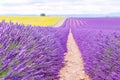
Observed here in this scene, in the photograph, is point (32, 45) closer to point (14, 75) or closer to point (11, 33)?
point (11, 33)

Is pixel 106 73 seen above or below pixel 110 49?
below

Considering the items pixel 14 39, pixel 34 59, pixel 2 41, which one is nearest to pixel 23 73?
pixel 2 41

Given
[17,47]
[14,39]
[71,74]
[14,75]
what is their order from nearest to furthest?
[14,75]
[17,47]
[14,39]
[71,74]

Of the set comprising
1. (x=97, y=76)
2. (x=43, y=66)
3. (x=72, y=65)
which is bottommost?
(x=72, y=65)

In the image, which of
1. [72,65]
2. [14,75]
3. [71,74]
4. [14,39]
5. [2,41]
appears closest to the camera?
[14,75]

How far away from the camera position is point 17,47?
3928mm

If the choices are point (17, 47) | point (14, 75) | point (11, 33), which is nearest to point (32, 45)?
point (11, 33)

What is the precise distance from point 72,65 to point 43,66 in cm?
495

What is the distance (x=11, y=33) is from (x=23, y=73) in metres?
1.46

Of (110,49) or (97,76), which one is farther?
(97,76)

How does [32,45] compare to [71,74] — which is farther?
[71,74]

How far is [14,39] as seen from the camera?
4.33 meters

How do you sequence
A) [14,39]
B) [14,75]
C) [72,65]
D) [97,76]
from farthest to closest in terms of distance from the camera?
[72,65]
[97,76]
[14,39]
[14,75]

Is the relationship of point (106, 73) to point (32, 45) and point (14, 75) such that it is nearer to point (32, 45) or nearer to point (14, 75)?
point (32, 45)
